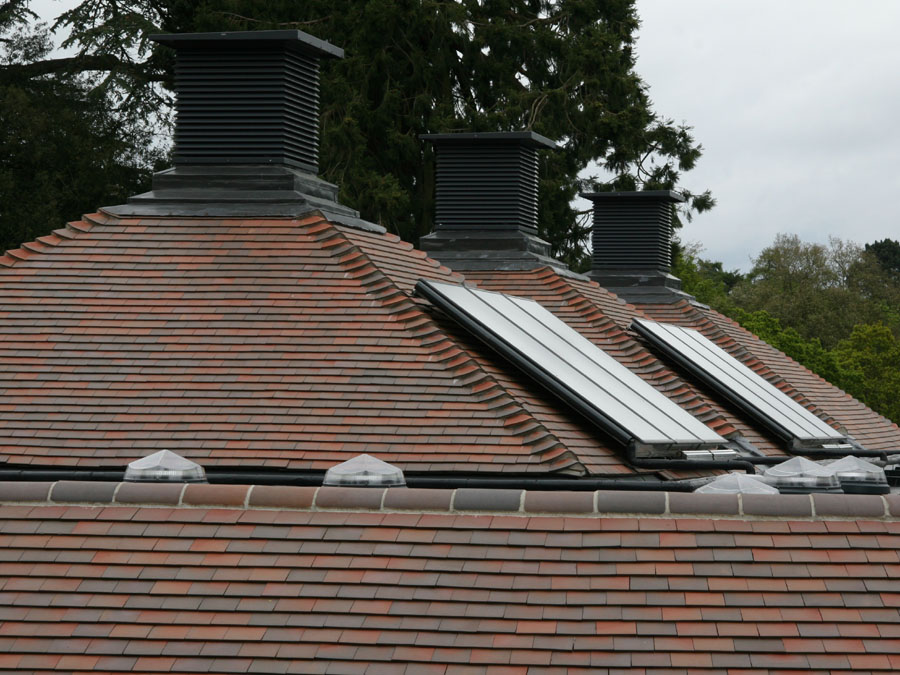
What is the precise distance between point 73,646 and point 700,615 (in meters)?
3.67

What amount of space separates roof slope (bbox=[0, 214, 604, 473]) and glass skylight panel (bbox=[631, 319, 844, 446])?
4928 millimetres

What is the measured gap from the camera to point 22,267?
1442 centimetres

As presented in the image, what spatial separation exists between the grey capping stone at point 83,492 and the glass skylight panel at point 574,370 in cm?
505

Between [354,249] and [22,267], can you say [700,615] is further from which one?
[22,267]

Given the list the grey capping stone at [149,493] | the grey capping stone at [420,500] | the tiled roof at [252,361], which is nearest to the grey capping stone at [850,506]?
the grey capping stone at [420,500]

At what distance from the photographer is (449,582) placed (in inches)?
296

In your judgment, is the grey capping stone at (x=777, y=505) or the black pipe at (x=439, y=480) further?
the black pipe at (x=439, y=480)

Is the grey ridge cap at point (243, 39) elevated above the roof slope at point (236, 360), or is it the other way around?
the grey ridge cap at point (243, 39)

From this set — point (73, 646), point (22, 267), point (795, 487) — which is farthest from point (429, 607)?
point (22, 267)

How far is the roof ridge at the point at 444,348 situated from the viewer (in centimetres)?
1145

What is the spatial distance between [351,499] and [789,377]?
18.8 meters

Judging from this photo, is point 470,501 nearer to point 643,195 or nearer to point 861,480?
point 861,480

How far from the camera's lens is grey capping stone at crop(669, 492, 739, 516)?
7848mm

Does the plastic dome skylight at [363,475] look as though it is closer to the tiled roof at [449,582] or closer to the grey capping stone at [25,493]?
the tiled roof at [449,582]
